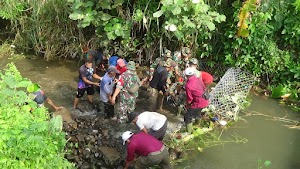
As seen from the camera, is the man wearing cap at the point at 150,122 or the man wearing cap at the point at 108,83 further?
the man wearing cap at the point at 108,83

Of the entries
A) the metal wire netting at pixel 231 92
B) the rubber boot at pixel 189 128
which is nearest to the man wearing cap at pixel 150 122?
the rubber boot at pixel 189 128

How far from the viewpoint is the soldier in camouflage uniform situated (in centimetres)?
827

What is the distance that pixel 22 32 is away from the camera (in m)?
12.3

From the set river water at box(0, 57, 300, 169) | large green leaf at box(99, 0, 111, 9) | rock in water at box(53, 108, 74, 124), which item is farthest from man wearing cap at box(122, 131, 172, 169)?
large green leaf at box(99, 0, 111, 9)

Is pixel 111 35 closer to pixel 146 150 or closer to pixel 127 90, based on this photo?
pixel 127 90

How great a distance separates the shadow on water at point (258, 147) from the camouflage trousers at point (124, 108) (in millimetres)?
1962

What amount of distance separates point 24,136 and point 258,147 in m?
5.43

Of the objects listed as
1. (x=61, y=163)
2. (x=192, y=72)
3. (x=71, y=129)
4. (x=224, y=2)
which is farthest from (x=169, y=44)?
(x=61, y=163)

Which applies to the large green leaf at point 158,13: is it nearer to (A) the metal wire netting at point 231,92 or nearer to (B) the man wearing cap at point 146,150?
(A) the metal wire netting at point 231,92

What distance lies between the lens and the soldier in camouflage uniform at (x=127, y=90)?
8.27 m

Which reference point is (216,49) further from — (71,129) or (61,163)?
(61,163)

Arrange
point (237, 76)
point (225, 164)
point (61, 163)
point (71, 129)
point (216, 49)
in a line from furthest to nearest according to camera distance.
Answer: point (216, 49) → point (237, 76) → point (71, 129) → point (225, 164) → point (61, 163)

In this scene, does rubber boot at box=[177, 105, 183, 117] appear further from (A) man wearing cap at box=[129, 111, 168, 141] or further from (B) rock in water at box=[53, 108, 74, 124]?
(B) rock in water at box=[53, 108, 74, 124]

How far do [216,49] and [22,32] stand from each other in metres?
6.69
